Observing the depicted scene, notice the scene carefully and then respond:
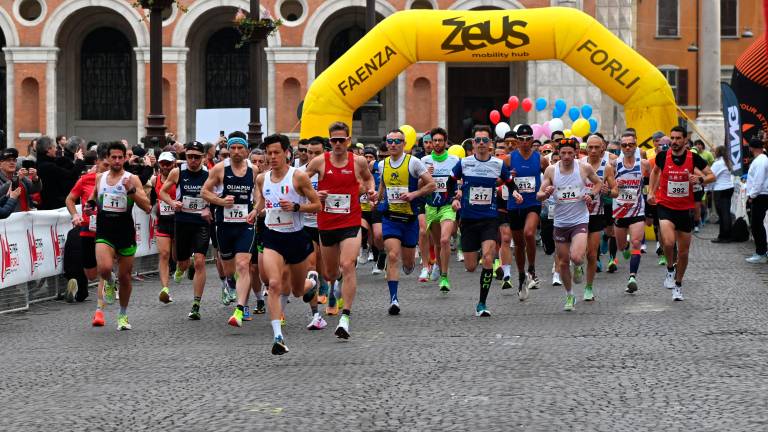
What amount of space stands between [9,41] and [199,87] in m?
6.55

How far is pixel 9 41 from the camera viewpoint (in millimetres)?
46469

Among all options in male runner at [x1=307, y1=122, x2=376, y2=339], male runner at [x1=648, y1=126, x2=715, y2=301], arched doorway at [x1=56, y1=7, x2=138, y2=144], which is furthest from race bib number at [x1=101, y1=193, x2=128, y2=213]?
arched doorway at [x1=56, y1=7, x2=138, y2=144]

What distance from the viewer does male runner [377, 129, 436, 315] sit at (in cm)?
1355

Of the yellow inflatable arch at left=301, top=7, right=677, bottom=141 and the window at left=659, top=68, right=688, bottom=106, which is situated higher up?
the window at left=659, top=68, right=688, bottom=106

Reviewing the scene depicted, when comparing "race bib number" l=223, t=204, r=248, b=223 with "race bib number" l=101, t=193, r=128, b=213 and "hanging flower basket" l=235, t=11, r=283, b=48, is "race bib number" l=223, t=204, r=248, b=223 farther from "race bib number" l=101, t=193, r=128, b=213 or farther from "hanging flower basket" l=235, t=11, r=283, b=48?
"hanging flower basket" l=235, t=11, r=283, b=48

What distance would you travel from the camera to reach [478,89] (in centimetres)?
4872

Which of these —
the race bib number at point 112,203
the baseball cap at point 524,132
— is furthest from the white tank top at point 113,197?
the baseball cap at point 524,132

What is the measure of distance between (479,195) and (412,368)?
4407 millimetres

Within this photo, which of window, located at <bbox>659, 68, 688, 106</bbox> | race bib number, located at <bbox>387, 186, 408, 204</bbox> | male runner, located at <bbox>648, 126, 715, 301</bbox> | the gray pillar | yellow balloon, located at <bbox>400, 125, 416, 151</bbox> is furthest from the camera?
window, located at <bbox>659, 68, 688, 106</bbox>

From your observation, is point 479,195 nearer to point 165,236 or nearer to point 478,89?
point 165,236

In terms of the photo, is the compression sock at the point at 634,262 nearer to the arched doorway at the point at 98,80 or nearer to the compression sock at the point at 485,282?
the compression sock at the point at 485,282

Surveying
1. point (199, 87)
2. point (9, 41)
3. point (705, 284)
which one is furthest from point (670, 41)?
point (705, 284)

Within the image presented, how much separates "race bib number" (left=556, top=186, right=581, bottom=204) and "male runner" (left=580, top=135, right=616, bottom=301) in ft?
0.60

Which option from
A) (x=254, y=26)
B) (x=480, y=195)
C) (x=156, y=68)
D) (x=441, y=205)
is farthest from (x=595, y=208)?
(x=254, y=26)
